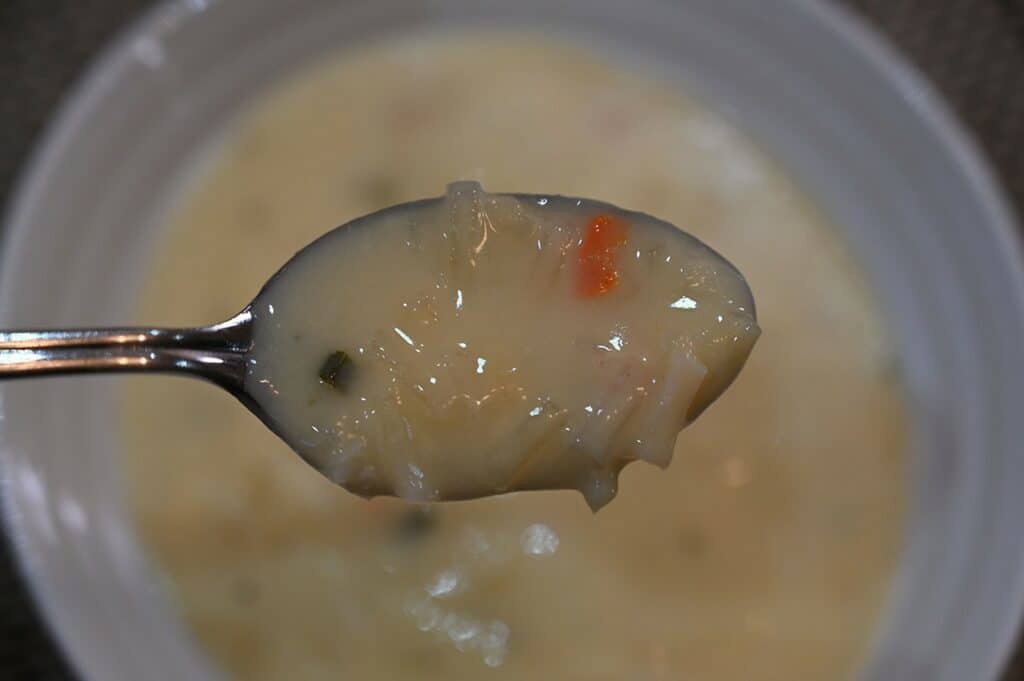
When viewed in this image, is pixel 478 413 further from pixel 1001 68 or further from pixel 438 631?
pixel 1001 68

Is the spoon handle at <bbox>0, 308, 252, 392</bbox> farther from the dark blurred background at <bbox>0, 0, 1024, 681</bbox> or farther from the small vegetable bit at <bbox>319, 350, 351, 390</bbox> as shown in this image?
the dark blurred background at <bbox>0, 0, 1024, 681</bbox>

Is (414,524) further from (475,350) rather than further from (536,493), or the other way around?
(475,350)

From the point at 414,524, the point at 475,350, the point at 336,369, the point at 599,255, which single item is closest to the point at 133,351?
the point at 336,369

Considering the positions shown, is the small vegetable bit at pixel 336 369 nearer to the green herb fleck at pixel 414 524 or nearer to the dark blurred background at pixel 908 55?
the green herb fleck at pixel 414 524

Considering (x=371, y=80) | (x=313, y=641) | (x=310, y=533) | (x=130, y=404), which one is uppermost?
(x=371, y=80)

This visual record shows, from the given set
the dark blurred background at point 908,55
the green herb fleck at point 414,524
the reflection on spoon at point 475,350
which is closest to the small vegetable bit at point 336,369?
the reflection on spoon at point 475,350

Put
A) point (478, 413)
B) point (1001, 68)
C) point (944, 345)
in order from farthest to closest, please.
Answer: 1. point (1001, 68)
2. point (944, 345)
3. point (478, 413)

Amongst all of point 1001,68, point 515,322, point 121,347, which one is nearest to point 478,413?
point 515,322
